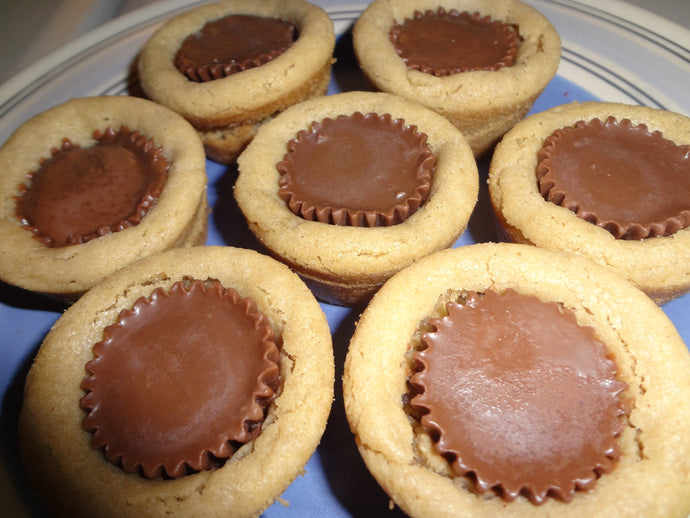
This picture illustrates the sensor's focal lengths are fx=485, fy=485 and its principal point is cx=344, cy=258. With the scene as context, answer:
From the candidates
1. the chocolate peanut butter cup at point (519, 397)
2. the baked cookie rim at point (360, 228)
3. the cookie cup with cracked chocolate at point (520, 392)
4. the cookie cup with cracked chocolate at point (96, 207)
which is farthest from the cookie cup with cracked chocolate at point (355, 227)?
the chocolate peanut butter cup at point (519, 397)

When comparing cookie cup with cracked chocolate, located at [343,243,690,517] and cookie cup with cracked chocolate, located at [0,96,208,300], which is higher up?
cookie cup with cracked chocolate, located at [0,96,208,300]

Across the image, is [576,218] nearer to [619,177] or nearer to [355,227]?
[619,177]

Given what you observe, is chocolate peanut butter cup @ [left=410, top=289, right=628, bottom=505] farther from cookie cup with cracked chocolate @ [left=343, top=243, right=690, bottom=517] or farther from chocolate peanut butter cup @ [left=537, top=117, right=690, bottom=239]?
chocolate peanut butter cup @ [left=537, top=117, right=690, bottom=239]

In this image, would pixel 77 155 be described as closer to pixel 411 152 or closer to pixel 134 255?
pixel 134 255

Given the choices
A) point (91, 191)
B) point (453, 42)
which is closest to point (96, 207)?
point (91, 191)

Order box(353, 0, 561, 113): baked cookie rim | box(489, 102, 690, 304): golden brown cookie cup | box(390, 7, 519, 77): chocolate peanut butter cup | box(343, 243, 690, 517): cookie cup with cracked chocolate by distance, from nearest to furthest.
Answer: box(343, 243, 690, 517): cookie cup with cracked chocolate < box(489, 102, 690, 304): golden brown cookie cup < box(353, 0, 561, 113): baked cookie rim < box(390, 7, 519, 77): chocolate peanut butter cup

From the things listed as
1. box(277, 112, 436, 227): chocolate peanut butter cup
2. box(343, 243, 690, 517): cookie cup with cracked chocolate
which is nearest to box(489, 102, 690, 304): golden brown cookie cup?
box(343, 243, 690, 517): cookie cup with cracked chocolate

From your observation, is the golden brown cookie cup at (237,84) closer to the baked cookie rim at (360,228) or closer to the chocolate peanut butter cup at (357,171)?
the baked cookie rim at (360,228)
